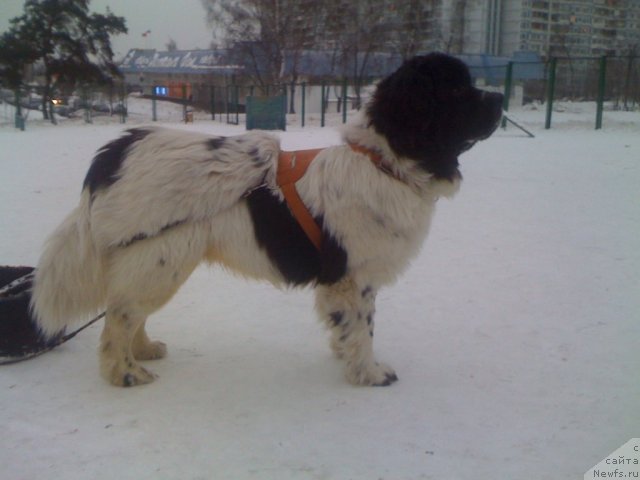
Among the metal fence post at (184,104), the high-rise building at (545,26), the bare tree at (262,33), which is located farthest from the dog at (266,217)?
the bare tree at (262,33)

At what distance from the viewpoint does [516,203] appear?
7.98 metres

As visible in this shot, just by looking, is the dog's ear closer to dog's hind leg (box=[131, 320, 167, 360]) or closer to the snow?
the snow

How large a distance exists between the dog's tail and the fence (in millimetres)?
7260

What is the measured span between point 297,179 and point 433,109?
794 millimetres

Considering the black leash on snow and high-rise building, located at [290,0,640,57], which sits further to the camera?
high-rise building, located at [290,0,640,57]

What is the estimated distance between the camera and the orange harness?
3209mm

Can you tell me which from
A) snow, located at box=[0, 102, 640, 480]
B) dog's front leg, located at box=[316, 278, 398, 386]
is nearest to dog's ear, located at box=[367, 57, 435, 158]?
dog's front leg, located at box=[316, 278, 398, 386]

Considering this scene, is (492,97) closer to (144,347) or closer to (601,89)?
(144,347)

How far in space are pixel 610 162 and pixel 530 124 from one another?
364 inches

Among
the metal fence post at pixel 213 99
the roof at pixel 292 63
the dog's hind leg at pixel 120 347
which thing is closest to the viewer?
the dog's hind leg at pixel 120 347

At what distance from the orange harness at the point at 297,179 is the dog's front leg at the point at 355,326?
0.93 feet

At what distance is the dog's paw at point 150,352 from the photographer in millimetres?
3598

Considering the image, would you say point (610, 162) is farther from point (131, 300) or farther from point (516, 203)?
point (131, 300)

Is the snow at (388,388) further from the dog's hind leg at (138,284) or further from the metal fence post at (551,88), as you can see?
the metal fence post at (551,88)
